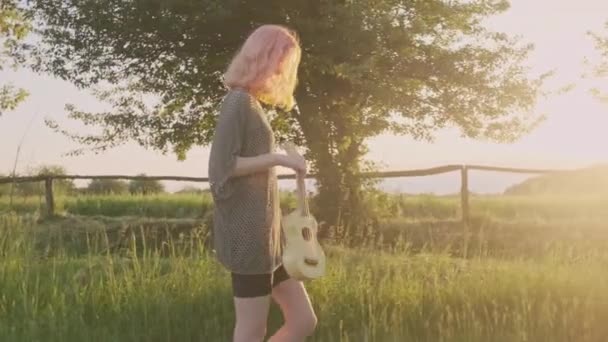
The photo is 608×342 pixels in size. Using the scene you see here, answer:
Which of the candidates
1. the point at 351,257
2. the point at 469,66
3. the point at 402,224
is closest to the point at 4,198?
the point at 402,224

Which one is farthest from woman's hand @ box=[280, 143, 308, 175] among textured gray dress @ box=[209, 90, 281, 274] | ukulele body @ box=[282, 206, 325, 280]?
ukulele body @ box=[282, 206, 325, 280]

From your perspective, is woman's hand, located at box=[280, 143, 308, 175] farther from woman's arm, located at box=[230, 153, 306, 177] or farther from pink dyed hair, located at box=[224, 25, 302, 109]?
pink dyed hair, located at box=[224, 25, 302, 109]

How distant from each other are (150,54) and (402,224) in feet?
20.6

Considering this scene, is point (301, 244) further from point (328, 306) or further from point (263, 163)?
point (328, 306)

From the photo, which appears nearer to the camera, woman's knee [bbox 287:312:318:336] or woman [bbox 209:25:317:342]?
woman [bbox 209:25:317:342]

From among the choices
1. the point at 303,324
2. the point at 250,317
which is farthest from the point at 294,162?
the point at 303,324

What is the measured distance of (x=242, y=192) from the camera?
4.26 metres

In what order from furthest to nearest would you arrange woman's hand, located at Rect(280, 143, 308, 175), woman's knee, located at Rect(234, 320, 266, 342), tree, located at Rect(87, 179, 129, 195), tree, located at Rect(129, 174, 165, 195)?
tree, located at Rect(87, 179, 129, 195) → tree, located at Rect(129, 174, 165, 195) → woman's knee, located at Rect(234, 320, 266, 342) → woman's hand, located at Rect(280, 143, 308, 175)

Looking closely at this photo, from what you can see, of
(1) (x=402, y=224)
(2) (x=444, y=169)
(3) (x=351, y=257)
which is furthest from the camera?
(2) (x=444, y=169)

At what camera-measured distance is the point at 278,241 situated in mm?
4418

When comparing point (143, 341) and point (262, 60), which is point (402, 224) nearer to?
point (143, 341)

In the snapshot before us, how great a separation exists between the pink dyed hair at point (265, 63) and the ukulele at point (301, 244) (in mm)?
306

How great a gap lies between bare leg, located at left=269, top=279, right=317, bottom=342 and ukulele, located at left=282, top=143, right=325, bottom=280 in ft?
0.52

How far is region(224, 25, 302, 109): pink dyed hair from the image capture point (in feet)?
13.9
